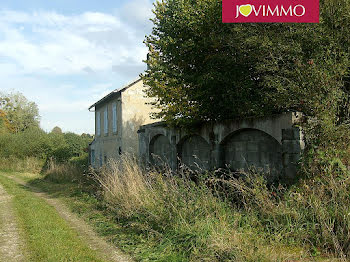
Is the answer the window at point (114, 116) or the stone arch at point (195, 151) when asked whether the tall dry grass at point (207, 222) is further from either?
the window at point (114, 116)

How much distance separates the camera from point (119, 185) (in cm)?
948

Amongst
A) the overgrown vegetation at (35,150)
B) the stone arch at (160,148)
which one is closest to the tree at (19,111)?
the overgrown vegetation at (35,150)

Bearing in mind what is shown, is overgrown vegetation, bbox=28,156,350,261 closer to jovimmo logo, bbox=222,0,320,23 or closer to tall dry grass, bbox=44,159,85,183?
jovimmo logo, bbox=222,0,320,23

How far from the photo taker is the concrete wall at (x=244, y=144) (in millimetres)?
7684

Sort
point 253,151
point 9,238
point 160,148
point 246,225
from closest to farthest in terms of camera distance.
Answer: point 246,225, point 9,238, point 253,151, point 160,148

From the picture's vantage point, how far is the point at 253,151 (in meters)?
9.14

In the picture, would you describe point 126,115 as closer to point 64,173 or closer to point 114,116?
point 114,116

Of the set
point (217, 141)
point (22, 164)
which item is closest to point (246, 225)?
point (217, 141)

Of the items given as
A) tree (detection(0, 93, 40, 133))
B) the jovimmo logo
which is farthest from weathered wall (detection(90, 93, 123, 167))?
tree (detection(0, 93, 40, 133))

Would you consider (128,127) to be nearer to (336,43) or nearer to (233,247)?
(336,43)

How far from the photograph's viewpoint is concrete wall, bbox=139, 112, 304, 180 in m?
7.68

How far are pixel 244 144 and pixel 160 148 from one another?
5.60m

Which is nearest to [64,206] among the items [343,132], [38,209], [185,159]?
[38,209]

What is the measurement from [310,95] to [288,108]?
4.19 feet
